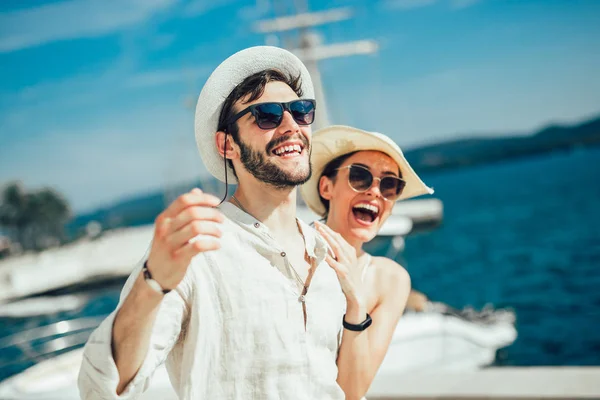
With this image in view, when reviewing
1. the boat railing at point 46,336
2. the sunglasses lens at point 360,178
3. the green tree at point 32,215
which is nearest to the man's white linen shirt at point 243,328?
the sunglasses lens at point 360,178

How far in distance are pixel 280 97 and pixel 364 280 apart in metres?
0.97

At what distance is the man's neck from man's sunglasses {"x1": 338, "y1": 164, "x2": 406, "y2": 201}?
0.58 meters

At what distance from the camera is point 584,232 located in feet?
175

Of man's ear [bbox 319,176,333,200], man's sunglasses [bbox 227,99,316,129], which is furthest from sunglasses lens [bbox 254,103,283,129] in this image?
man's ear [bbox 319,176,333,200]

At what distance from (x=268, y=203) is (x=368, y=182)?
70 centimetres

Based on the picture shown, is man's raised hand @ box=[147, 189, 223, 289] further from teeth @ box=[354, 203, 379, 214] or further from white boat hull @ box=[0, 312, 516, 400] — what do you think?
white boat hull @ box=[0, 312, 516, 400]

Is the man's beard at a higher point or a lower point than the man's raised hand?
higher

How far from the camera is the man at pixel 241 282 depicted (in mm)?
1452

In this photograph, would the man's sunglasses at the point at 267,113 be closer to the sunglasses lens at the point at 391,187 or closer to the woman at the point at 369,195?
the woman at the point at 369,195

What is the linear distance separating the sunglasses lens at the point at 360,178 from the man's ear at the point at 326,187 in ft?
0.53

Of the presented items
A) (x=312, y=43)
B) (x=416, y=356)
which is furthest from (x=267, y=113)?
(x=312, y=43)

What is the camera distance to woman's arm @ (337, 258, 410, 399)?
2.10 m

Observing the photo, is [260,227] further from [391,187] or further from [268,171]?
[391,187]

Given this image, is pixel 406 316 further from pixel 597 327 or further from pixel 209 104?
pixel 597 327
